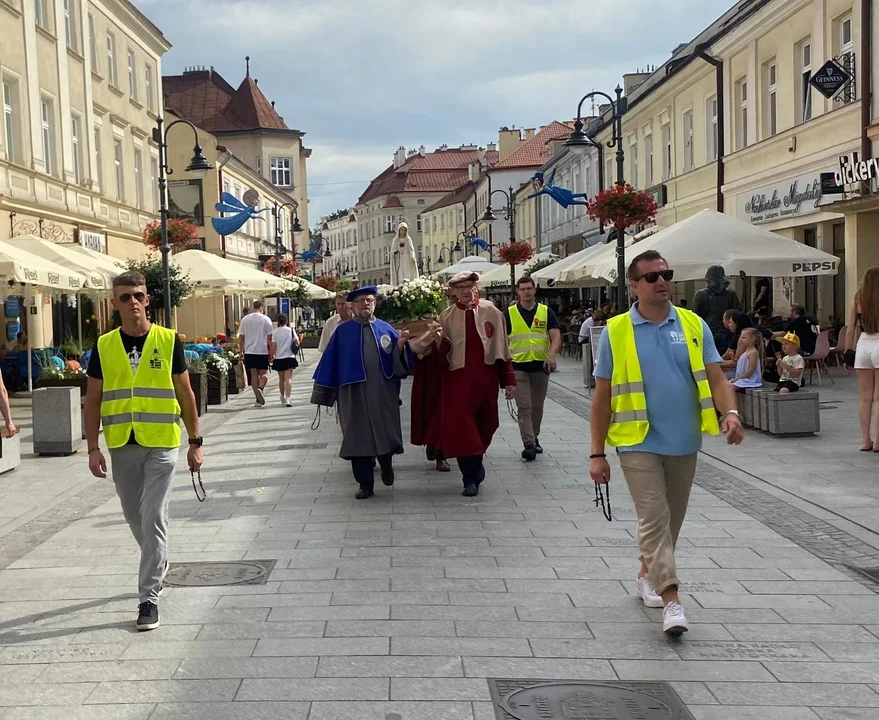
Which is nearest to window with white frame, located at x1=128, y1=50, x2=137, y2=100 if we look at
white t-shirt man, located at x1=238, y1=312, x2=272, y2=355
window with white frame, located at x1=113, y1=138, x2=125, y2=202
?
window with white frame, located at x1=113, y1=138, x2=125, y2=202

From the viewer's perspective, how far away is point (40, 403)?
11.5 m

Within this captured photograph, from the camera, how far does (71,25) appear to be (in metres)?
25.1

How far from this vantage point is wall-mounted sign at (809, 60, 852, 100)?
19078 millimetres

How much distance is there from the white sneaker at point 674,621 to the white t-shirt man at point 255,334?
13.1 meters

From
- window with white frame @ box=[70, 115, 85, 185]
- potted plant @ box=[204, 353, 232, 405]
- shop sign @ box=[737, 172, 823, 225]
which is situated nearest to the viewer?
potted plant @ box=[204, 353, 232, 405]

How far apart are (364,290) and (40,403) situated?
4.83m

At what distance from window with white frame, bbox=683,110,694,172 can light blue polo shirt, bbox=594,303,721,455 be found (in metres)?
25.8

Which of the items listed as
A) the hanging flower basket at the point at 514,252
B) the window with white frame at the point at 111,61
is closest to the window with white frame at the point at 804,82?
the hanging flower basket at the point at 514,252

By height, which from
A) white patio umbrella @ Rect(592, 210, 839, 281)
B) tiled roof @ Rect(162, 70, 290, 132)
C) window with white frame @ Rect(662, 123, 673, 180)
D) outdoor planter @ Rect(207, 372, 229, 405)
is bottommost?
outdoor planter @ Rect(207, 372, 229, 405)

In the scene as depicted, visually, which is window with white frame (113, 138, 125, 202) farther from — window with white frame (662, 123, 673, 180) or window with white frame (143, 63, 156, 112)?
window with white frame (662, 123, 673, 180)

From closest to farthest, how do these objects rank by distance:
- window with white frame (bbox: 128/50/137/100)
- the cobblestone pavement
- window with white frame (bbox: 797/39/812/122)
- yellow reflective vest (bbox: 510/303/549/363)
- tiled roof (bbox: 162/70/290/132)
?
1. the cobblestone pavement
2. yellow reflective vest (bbox: 510/303/549/363)
3. window with white frame (bbox: 797/39/812/122)
4. window with white frame (bbox: 128/50/137/100)
5. tiled roof (bbox: 162/70/290/132)

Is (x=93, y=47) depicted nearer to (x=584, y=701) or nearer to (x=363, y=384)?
(x=363, y=384)

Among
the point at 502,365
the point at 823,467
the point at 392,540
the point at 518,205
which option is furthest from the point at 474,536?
the point at 518,205

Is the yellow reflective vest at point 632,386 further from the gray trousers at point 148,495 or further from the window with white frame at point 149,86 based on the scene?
the window with white frame at point 149,86
